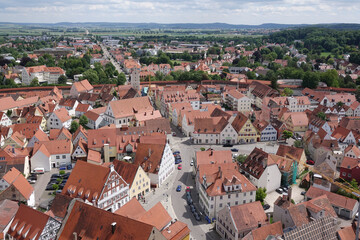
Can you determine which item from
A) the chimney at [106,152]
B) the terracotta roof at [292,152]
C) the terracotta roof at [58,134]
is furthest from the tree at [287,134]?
the terracotta roof at [58,134]

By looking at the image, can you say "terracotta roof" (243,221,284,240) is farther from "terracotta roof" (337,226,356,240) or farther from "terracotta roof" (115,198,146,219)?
"terracotta roof" (115,198,146,219)

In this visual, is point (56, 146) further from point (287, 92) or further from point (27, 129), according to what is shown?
point (287, 92)

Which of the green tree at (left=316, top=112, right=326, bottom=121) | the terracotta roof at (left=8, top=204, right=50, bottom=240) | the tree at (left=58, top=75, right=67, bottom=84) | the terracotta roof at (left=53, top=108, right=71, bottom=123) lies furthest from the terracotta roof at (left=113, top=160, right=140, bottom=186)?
the tree at (left=58, top=75, right=67, bottom=84)

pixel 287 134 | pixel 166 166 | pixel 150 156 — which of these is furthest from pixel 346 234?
pixel 287 134

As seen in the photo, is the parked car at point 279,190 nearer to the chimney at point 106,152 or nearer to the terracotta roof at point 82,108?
the chimney at point 106,152

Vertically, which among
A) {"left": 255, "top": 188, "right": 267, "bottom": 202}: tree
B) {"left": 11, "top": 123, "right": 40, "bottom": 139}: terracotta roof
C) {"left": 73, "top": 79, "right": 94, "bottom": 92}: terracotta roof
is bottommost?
{"left": 73, "top": 79, "right": 94, "bottom": 92}: terracotta roof

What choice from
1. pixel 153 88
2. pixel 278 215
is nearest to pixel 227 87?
pixel 153 88

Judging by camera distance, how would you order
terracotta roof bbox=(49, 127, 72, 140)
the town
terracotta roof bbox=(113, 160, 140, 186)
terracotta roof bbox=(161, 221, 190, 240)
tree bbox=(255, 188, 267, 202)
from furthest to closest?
terracotta roof bbox=(49, 127, 72, 140)
terracotta roof bbox=(113, 160, 140, 186)
tree bbox=(255, 188, 267, 202)
the town
terracotta roof bbox=(161, 221, 190, 240)
